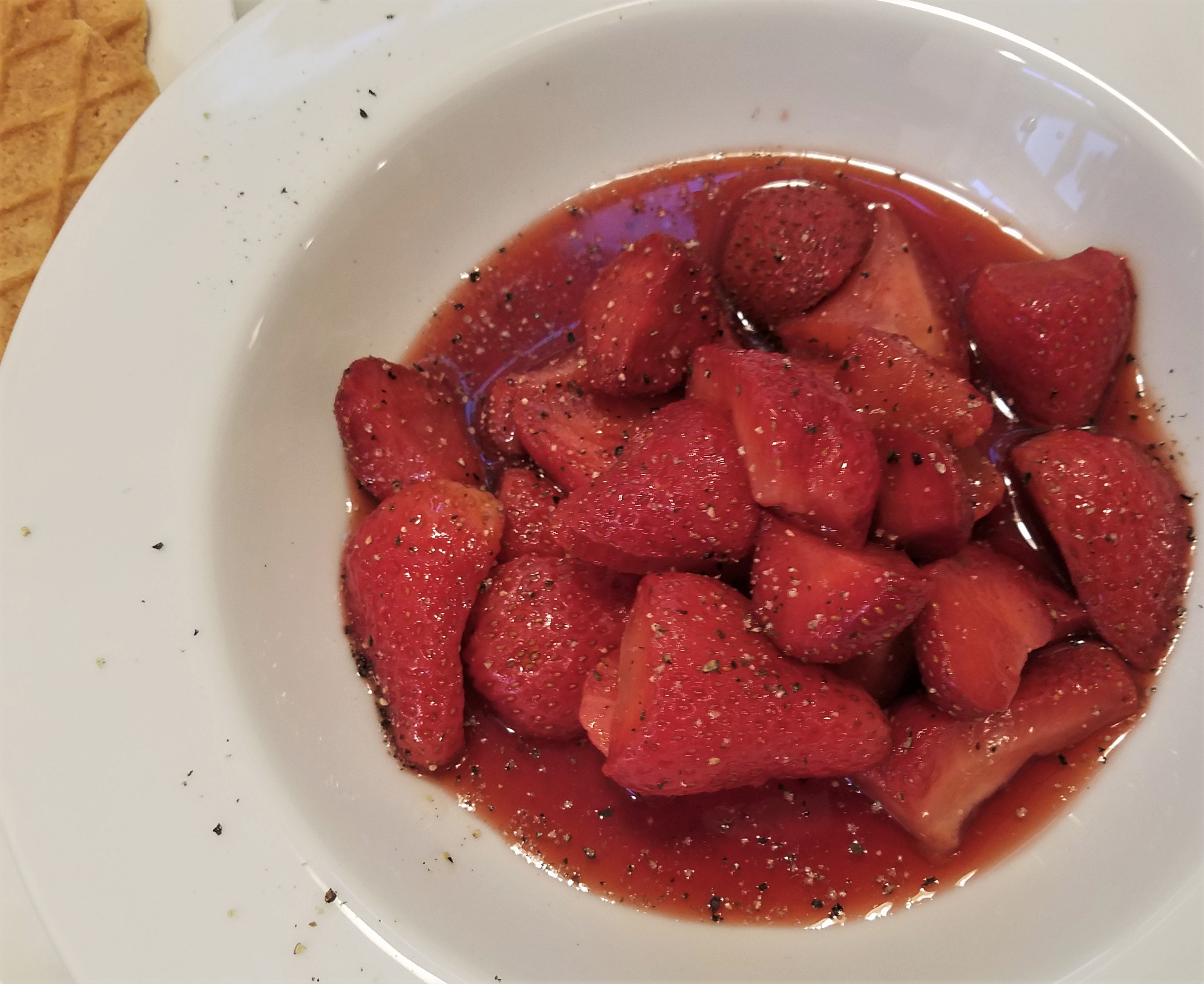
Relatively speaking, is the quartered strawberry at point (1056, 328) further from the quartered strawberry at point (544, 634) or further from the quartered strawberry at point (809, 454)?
the quartered strawberry at point (544, 634)

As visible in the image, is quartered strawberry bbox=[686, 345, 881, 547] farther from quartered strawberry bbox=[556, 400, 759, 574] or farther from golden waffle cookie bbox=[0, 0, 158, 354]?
golden waffle cookie bbox=[0, 0, 158, 354]

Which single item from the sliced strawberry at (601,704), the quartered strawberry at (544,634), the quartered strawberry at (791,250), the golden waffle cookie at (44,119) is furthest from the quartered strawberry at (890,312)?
the golden waffle cookie at (44,119)

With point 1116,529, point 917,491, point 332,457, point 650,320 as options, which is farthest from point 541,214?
point 1116,529

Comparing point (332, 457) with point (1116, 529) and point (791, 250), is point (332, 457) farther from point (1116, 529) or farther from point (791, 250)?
point (1116, 529)

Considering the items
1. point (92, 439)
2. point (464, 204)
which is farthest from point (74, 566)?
point (464, 204)

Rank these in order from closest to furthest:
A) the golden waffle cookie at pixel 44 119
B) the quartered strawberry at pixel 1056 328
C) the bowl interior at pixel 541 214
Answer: the bowl interior at pixel 541 214 < the quartered strawberry at pixel 1056 328 < the golden waffle cookie at pixel 44 119

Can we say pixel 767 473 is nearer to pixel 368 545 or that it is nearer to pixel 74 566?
pixel 368 545

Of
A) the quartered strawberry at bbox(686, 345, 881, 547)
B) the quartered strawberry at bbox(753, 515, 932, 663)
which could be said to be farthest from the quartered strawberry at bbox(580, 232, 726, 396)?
the quartered strawberry at bbox(753, 515, 932, 663)
